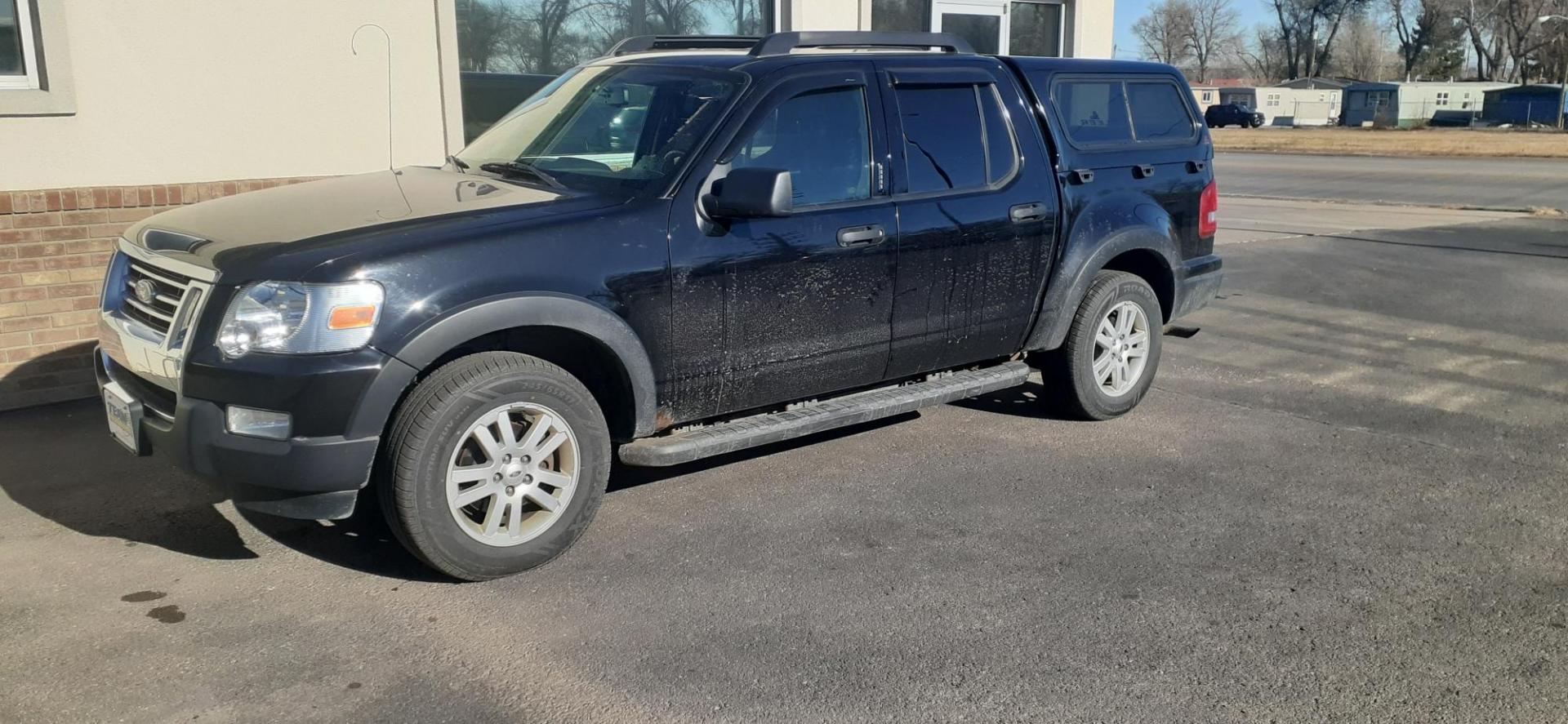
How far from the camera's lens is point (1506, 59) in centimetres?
11025

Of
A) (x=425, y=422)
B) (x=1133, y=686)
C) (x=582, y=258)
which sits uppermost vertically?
(x=582, y=258)

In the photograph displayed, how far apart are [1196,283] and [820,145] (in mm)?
2682

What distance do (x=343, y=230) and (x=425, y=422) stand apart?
27.9 inches

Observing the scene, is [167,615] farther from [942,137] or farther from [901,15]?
[901,15]

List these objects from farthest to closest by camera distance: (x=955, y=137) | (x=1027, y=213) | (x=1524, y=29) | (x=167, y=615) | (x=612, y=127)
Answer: (x=1524, y=29) → (x=1027, y=213) → (x=955, y=137) → (x=612, y=127) → (x=167, y=615)

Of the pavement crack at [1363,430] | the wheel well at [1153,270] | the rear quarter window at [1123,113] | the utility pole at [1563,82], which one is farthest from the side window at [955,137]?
the utility pole at [1563,82]

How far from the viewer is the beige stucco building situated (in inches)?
259

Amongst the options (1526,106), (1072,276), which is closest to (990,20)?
(1072,276)

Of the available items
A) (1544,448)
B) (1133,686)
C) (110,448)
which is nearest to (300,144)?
(110,448)

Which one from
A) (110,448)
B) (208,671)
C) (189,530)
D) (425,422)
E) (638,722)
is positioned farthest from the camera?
(110,448)

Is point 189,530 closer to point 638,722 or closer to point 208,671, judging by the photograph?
point 208,671

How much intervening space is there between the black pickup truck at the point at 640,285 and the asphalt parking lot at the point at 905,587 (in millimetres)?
382

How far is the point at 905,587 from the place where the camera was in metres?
4.29

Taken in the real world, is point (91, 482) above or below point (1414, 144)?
below
